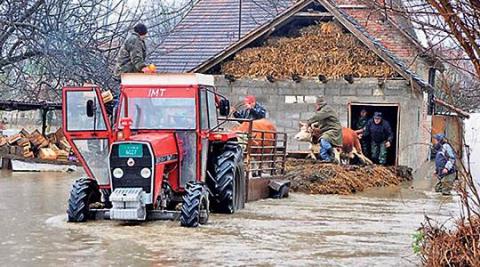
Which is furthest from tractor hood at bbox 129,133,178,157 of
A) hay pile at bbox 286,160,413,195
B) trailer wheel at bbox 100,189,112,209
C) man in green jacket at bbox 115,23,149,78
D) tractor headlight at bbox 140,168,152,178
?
hay pile at bbox 286,160,413,195

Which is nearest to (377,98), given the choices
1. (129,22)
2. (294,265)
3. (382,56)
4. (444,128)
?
(382,56)

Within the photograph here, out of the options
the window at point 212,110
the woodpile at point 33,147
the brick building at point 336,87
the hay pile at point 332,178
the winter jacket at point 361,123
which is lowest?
the hay pile at point 332,178

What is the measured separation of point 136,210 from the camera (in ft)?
37.0

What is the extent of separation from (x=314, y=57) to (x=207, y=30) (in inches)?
260

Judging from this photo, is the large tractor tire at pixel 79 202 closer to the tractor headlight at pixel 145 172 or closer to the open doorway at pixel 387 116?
the tractor headlight at pixel 145 172

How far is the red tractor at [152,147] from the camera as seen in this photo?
11.6m

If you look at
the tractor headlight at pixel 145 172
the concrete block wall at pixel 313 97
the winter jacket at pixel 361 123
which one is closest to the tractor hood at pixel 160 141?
the tractor headlight at pixel 145 172

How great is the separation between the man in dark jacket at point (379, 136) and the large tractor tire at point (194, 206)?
12.5 meters

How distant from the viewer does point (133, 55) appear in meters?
13.7

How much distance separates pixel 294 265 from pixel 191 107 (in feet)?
13.7

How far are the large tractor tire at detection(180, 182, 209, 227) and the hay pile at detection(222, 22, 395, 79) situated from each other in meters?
12.1

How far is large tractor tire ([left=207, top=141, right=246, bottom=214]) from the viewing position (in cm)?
1297

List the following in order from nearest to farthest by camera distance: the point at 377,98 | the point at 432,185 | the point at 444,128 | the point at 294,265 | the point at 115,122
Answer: the point at 294,265, the point at 115,122, the point at 432,185, the point at 377,98, the point at 444,128

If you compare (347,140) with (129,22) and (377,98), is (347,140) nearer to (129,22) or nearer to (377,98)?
(377,98)
